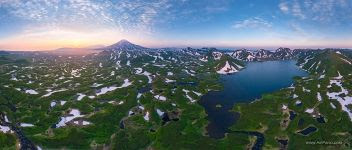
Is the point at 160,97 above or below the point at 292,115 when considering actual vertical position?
above

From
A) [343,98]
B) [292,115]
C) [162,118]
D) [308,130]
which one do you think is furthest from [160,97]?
[343,98]

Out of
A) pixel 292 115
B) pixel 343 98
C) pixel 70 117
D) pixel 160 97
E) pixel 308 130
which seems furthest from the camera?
pixel 160 97

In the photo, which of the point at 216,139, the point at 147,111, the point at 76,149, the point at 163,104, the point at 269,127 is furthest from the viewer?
the point at 163,104

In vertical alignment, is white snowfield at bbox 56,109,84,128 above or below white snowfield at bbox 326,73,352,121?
below

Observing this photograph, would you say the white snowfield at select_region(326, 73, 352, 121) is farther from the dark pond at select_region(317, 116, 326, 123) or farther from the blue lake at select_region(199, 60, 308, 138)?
the blue lake at select_region(199, 60, 308, 138)

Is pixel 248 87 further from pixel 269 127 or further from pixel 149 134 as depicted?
pixel 149 134

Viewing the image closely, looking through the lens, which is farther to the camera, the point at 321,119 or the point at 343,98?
the point at 343,98

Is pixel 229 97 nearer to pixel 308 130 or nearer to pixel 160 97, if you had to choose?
pixel 160 97

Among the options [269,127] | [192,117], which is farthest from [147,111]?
[269,127]

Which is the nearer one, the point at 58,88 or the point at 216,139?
the point at 216,139

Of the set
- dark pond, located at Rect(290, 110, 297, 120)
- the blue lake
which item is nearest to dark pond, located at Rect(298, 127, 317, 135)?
dark pond, located at Rect(290, 110, 297, 120)

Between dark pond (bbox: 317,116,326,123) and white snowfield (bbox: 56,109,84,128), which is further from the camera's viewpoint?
white snowfield (bbox: 56,109,84,128)
